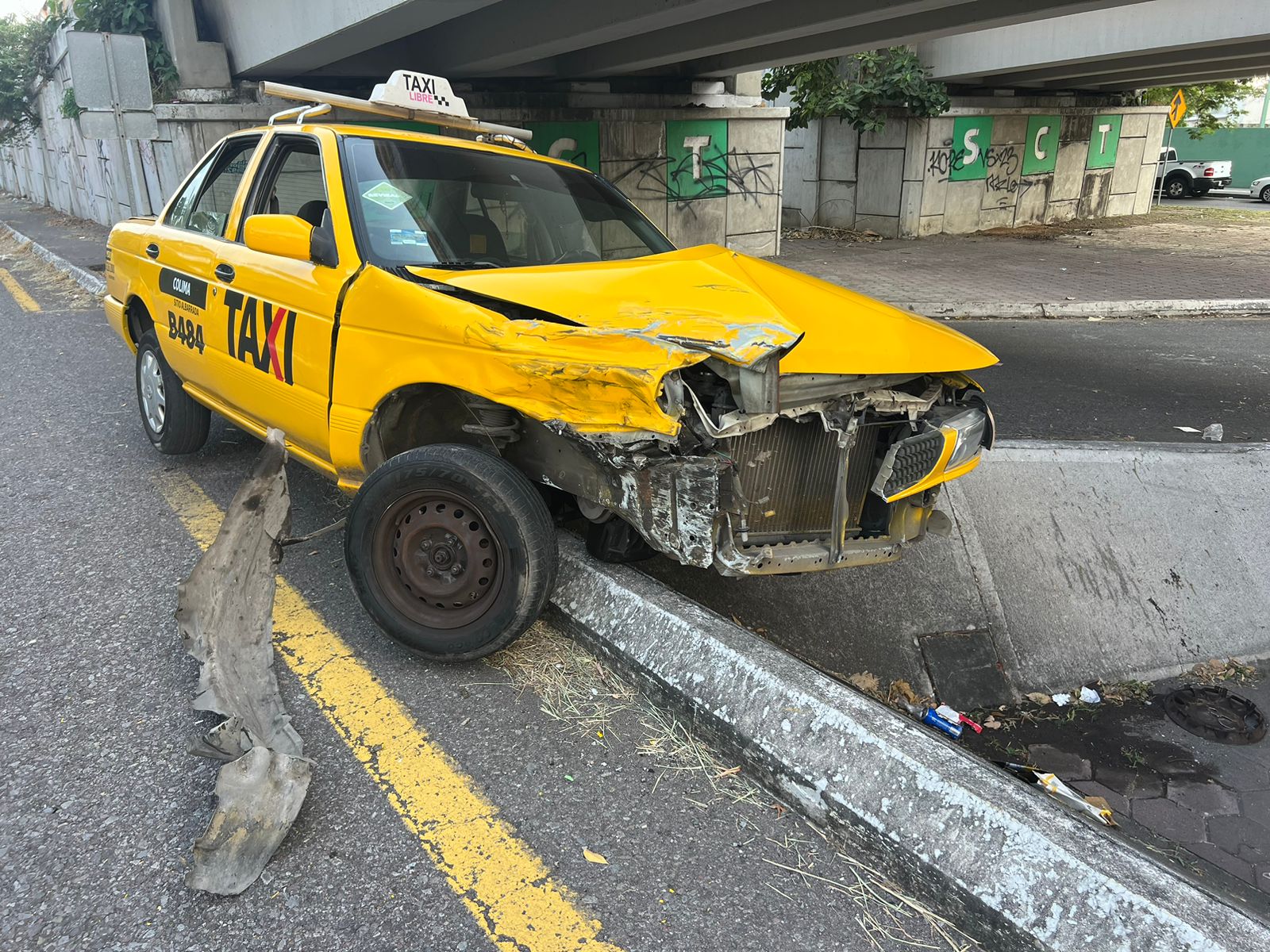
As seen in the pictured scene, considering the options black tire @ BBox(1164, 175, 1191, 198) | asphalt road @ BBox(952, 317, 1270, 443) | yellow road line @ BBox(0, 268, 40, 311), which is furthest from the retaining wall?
yellow road line @ BBox(0, 268, 40, 311)

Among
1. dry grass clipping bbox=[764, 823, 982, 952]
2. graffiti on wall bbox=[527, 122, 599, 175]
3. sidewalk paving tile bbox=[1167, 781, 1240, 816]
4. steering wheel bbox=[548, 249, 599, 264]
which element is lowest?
sidewalk paving tile bbox=[1167, 781, 1240, 816]

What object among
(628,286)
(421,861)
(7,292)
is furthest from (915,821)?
(7,292)

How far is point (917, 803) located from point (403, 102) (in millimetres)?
3959

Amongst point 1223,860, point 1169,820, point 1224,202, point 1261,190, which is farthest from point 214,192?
point 1261,190

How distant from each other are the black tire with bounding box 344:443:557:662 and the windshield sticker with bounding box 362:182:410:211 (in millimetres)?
1153

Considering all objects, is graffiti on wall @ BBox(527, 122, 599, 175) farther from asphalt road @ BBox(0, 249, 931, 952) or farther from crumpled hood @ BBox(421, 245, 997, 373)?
asphalt road @ BBox(0, 249, 931, 952)

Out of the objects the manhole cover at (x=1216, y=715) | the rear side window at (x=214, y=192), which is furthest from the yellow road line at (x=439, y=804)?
the manhole cover at (x=1216, y=715)

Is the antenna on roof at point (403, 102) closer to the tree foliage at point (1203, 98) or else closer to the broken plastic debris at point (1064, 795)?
the broken plastic debris at point (1064, 795)

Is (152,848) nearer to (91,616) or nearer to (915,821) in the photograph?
A: (91,616)

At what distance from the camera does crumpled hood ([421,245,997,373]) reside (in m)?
2.70

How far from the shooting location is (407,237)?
11.5 ft

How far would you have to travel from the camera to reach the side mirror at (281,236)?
11.0 feet

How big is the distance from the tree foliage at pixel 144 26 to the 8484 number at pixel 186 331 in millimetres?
8757

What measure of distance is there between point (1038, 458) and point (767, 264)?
260cm
